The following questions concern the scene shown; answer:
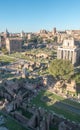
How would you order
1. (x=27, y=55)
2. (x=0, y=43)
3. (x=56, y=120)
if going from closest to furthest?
(x=56, y=120) → (x=27, y=55) → (x=0, y=43)

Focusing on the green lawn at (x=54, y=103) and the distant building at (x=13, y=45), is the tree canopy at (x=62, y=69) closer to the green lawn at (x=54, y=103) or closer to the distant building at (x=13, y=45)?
the green lawn at (x=54, y=103)

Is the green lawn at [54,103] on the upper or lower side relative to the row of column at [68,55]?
lower

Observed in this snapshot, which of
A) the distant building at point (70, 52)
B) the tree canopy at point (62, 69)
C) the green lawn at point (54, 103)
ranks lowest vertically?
the green lawn at point (54, 103)

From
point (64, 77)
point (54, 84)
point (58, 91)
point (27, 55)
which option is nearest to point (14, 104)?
point (58, 91)

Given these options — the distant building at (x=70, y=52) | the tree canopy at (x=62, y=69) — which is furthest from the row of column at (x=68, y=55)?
the tree canopy at (x=62, y=69)

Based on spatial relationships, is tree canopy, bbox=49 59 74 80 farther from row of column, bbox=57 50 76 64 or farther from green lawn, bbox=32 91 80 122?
row of column, bbox=57 50 76 64

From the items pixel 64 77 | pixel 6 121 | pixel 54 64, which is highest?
pixel 54 64

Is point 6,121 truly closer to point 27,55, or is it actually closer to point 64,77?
point 64,77

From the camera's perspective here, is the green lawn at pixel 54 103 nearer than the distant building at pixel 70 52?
Yes

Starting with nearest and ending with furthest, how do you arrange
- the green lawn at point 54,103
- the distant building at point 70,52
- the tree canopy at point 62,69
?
the green lawn at point 54,103
the tree canopy at point 62,69
the distant building at point 70,52

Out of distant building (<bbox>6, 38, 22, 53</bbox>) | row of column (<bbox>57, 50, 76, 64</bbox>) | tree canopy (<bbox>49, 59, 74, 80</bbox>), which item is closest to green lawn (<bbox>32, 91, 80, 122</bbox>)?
tree canopy (<bbox>49, 59, 74, 80</bbox>)
